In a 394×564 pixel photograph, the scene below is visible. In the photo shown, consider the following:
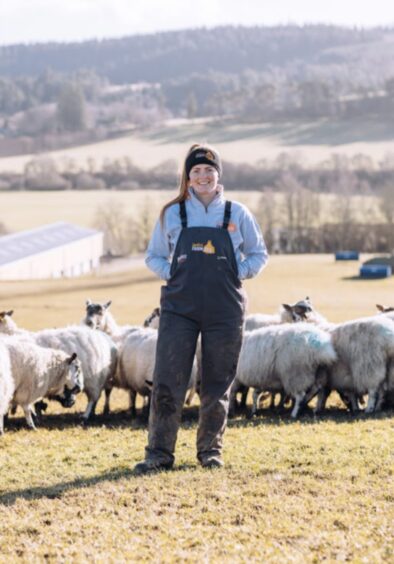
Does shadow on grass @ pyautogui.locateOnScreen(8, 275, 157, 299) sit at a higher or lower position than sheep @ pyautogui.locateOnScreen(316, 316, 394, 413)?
lower

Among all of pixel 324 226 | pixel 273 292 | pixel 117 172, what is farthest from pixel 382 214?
pixel 117 172

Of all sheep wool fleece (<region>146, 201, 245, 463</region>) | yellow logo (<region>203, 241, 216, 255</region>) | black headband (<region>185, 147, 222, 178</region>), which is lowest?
sheep wool fleece (<region>146, 201, 245, 463</region>)

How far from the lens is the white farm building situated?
76.8m

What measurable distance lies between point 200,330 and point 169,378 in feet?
1.68

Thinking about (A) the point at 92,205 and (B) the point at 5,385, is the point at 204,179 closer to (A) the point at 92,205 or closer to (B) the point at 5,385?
(B) the point at 5,385

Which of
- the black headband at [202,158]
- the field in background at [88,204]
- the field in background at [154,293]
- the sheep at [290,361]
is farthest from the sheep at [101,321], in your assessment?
the field in background at [88,204]

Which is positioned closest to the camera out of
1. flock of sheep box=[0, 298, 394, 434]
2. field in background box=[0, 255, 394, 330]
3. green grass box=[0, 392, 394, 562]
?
green grass box=[0, 392, 394, 562]

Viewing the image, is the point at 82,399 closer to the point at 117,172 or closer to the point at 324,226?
the point at 324,226

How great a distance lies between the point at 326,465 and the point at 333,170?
158896 mm

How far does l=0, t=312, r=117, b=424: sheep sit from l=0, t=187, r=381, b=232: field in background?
9324 centimetres

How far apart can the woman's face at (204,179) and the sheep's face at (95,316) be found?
31.6 ft

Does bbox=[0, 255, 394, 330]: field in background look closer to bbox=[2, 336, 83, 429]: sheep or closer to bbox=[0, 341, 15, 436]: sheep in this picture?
bbox=[2, 336, 83, 429]: sheep

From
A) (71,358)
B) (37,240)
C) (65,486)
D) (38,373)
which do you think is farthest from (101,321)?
(37,240)

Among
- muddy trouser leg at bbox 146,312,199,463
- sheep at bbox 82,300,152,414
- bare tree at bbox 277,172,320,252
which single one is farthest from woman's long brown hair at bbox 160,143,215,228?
bare tree at bbox 277,172,320,252
